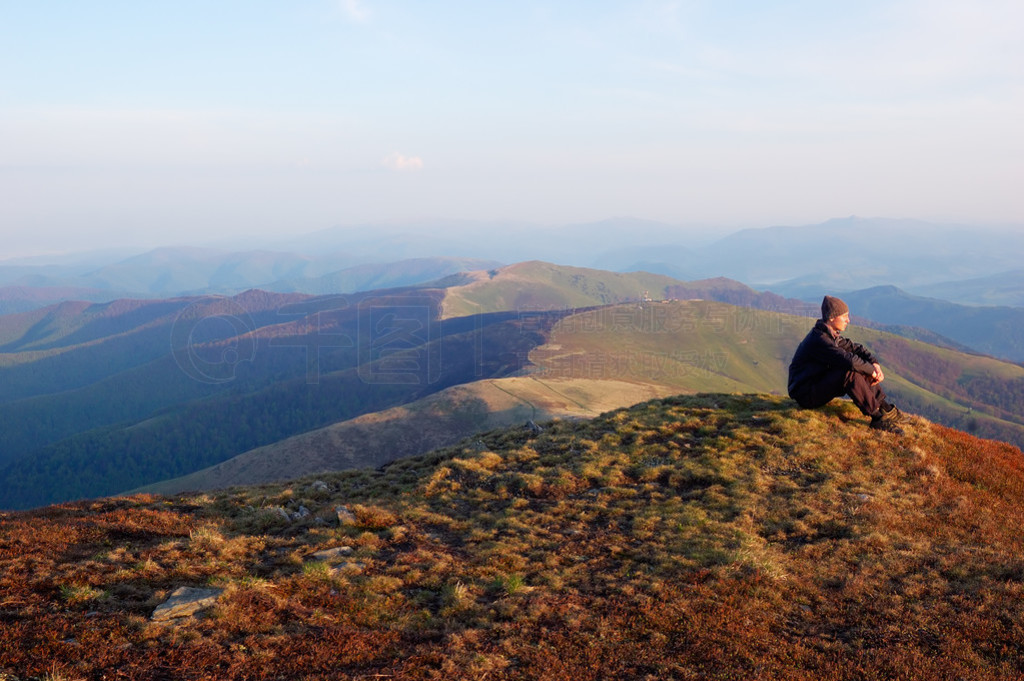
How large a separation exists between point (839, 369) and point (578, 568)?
1165 centimetres

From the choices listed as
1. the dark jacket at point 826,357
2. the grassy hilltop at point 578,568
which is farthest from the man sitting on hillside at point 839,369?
the grassy hilltop at point 578,568

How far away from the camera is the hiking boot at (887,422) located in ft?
61.7

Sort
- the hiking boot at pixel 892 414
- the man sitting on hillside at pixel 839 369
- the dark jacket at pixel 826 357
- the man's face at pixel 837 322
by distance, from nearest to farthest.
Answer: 1. the dark jacket at pixel 826 357
2. the man sitting on hillside at pixel 839 369
3. the man's face at pixel 837 322
4. the hiking boot at pixel 892 414

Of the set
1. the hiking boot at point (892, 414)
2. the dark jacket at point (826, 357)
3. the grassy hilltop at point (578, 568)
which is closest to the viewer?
the grassy hilltop at point (578, 568)

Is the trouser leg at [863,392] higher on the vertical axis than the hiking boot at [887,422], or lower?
higher

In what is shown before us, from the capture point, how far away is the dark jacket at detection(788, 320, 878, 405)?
17766mm

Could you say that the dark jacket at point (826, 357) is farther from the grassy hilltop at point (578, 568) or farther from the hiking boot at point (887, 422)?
the hiking boot at point (887, 422)

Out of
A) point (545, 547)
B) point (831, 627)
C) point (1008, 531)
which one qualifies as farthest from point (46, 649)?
point (1008, 531)

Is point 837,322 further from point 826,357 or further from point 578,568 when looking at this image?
point 578,568

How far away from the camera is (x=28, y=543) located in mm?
12031

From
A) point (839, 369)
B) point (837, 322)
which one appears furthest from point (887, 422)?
point (837, 322)

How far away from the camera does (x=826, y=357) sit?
59.7ft

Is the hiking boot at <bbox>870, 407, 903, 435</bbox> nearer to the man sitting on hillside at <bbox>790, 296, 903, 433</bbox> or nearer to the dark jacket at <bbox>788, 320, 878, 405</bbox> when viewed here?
the man sitting on hillside at <bbox>790, 296, 903, 433</bbox>

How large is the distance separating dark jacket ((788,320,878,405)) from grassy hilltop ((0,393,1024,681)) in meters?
1.77
